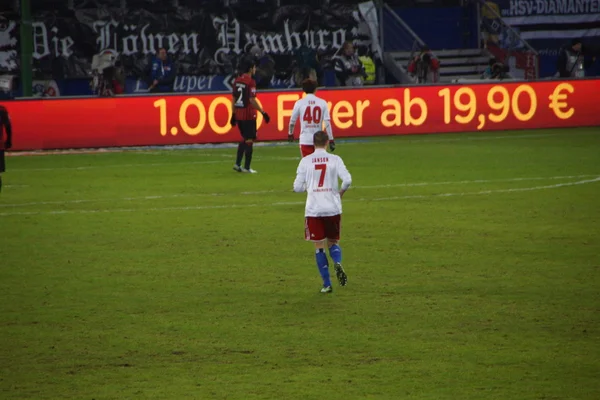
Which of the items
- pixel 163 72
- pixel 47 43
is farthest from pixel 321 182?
pixel 47 43

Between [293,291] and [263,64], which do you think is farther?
[263,64]

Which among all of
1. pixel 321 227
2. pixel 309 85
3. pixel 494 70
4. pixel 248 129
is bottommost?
pixel 321 227

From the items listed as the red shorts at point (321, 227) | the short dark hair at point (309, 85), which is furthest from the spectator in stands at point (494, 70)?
the red shorts at point (321, 227)

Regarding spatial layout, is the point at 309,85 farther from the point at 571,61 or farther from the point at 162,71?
the point at 571,61

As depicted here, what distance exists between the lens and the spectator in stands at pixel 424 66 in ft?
127

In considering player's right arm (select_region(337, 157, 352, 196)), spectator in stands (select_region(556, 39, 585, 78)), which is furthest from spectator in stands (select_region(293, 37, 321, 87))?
player's right arm (select_region(337, 157, 352, 196))

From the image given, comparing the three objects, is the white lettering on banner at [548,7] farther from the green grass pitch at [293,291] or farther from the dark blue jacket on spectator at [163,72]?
the green grass pitch at [293,291]

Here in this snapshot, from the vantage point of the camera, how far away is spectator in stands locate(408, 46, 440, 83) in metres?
38.8

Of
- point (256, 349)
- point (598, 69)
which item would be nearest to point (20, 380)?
point (256, 349)

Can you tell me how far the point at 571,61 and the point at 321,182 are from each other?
3114 cm

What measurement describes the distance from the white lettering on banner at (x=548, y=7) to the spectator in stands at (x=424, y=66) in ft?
29.4

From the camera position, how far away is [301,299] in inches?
449

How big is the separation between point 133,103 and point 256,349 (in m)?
20.1

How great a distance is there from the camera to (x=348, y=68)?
3766 cm
